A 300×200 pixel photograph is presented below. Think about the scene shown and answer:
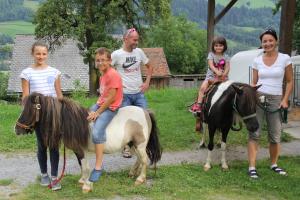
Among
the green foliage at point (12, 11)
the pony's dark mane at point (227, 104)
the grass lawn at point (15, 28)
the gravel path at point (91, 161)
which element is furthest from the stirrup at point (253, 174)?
the green foliage at point (12, 11)

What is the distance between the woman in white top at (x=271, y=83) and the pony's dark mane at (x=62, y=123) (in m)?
2.49

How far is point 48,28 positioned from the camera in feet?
93.5

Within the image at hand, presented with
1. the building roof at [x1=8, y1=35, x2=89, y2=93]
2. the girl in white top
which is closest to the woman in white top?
the girl in white top

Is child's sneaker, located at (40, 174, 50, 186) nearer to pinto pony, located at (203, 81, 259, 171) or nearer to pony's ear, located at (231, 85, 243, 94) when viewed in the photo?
pinto pony, located at (203, 81, 259, 171)

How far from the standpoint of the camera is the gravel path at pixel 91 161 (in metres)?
6.10

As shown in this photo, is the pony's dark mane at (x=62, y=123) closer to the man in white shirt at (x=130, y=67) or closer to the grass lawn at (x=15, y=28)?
the man in white shirt at (x=130, y=67)

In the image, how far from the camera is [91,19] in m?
30.2

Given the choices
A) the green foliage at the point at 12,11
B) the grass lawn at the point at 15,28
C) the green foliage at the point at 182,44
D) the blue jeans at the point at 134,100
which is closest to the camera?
the blue jeans at the point at 134,100

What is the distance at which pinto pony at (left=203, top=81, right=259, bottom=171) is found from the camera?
5.92m

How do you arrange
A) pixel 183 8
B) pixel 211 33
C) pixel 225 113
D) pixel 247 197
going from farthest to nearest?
pixel 183 8
pixel 211 33
pixel 225 113
pixel 247 197

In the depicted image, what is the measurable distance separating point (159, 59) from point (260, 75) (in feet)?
144

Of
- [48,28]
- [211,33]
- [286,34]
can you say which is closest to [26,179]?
[286,34]

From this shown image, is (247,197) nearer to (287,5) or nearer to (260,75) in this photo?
(260,75)

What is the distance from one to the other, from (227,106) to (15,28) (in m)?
142
